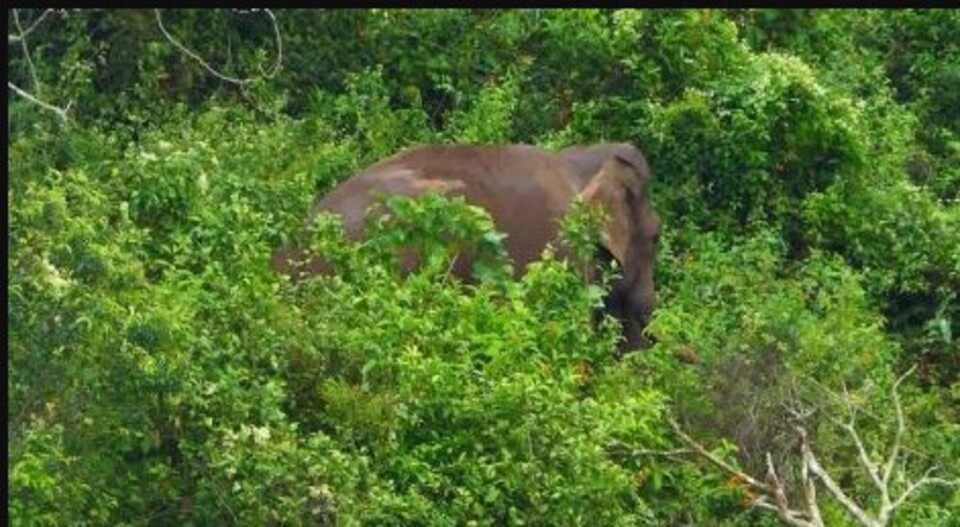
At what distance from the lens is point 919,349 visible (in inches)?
426

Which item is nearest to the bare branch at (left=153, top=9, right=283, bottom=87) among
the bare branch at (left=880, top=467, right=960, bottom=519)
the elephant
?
the elephant

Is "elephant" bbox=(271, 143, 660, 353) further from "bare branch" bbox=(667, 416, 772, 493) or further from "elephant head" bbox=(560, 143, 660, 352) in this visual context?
"bare branch" bbox=(667, 416, 772, 493)

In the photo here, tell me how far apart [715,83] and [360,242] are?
243 centimetres

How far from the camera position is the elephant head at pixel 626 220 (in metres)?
10.6

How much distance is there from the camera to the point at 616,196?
1064 cm

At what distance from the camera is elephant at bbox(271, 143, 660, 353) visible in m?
10.2

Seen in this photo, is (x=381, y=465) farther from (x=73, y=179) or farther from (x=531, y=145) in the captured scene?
(x=531, y=145)

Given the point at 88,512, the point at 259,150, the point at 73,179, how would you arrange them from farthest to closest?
the point at 259,150 < the point at 73,179 < the point at 88,512

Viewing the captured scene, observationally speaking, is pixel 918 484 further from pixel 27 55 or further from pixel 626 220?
pixel 27 55

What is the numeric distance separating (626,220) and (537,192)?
45cm

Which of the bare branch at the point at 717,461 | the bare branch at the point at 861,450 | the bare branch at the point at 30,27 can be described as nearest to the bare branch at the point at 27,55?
the bare branch at the point at 30,27

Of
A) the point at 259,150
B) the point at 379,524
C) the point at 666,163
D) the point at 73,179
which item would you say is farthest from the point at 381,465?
the point at 666,163

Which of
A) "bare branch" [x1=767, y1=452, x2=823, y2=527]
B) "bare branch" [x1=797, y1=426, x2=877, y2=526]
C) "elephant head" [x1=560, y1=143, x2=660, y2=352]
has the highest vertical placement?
"bare branch" [x1=797, y1=426, x2=877, y2=526]

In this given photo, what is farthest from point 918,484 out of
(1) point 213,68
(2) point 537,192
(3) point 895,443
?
(1) point 213,68
